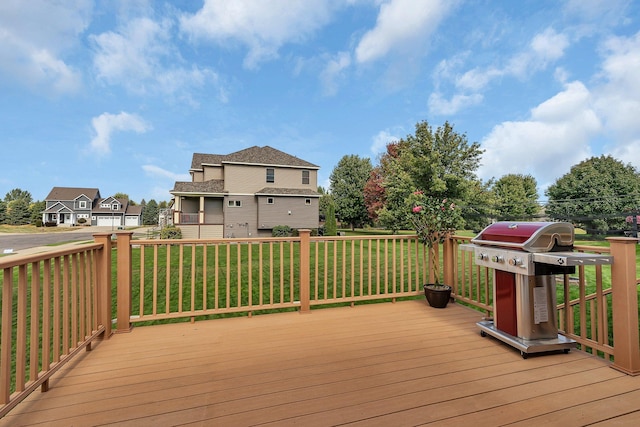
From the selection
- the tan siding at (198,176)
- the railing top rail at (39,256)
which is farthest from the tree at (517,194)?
the railing top rail at (39,256)

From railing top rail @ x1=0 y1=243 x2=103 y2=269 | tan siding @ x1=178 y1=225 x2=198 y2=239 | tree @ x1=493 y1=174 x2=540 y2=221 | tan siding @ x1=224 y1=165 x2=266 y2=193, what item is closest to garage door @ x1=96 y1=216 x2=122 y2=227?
tan siding @ x1=178 y1=225 x2=198 y2=239

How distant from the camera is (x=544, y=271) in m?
2.19

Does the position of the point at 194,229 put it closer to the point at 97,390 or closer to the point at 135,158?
Result: the point at 135,158

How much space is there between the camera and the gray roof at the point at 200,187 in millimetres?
15231

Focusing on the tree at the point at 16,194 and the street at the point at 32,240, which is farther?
the tree at the point at 16,194

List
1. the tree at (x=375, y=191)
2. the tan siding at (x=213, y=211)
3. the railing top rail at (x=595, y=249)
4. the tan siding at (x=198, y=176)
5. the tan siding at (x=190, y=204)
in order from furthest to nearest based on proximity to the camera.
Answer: the tree at (x=375, y=191) → the tan siding at (x=198, y=176) → the tan siding at (x=190, y=204) → the tan siding at (x=213, y=211) → the railing top rail at (x=595, y=249)

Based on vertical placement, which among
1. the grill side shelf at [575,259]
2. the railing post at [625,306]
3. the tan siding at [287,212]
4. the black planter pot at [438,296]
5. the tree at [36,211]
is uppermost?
the tree at [36,211]

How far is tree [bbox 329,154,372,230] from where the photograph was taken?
26.4 meters

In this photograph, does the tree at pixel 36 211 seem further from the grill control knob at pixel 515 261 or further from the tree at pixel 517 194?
the tree at pixel 517 194

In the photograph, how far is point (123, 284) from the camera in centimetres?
274

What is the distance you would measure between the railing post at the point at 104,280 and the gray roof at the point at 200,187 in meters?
13.6

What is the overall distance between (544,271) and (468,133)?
15.0m

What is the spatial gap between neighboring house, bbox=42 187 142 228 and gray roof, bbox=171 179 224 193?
26233mm

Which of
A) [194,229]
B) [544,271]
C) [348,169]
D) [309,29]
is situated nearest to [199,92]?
[309,29]
